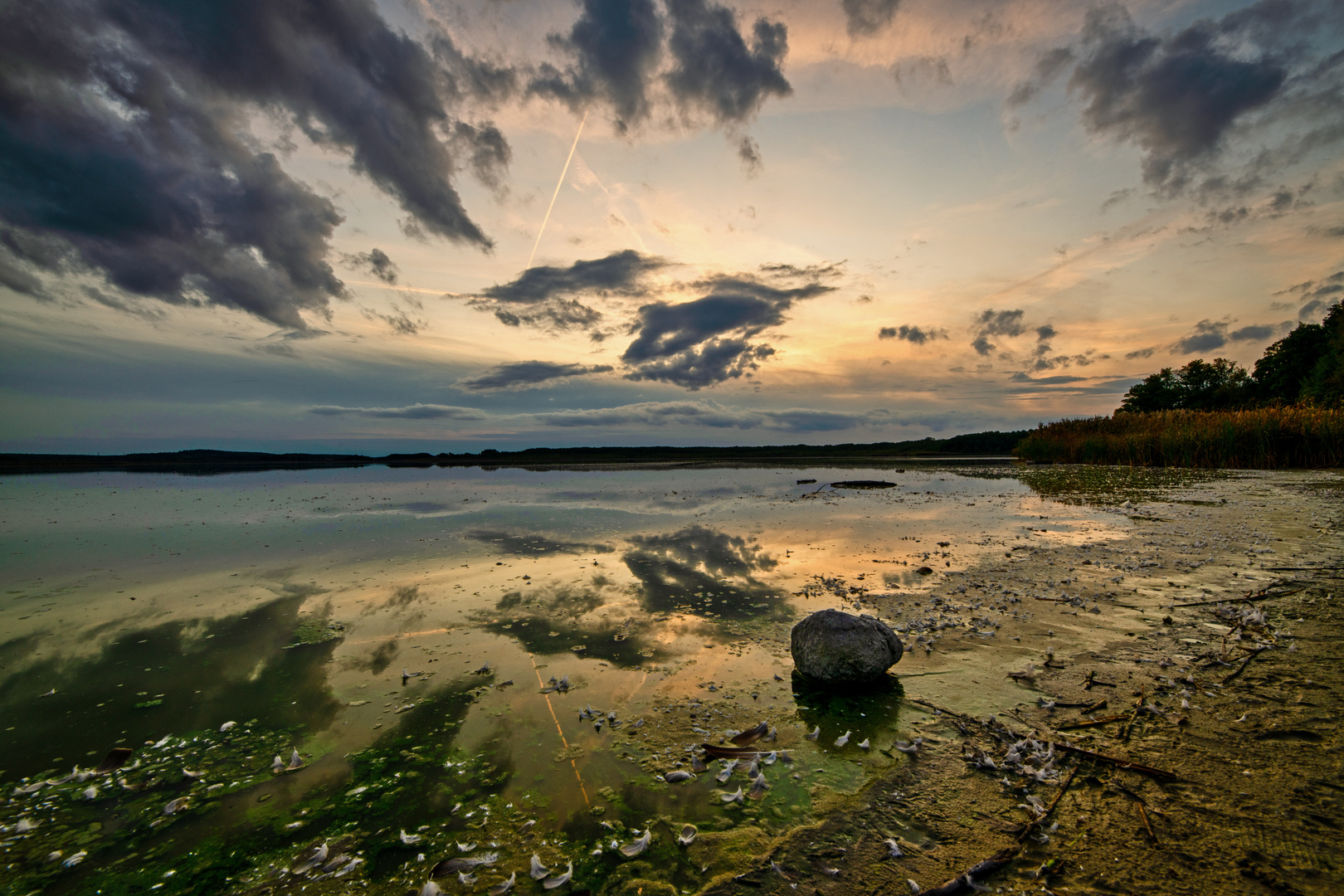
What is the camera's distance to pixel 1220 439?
35.5 meters

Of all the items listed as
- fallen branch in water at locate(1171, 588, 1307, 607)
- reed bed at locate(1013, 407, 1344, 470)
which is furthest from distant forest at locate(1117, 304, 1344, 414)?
fallen branch in water at locate(1171, 588, 1307, 607)

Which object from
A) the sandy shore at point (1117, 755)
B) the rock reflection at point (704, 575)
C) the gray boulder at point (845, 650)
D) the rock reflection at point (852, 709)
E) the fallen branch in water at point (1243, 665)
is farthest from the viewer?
the rock reflection at point (704, 575)

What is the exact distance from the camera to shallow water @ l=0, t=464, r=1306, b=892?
4309mm

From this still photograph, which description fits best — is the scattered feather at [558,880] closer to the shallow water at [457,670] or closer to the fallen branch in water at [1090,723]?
the shallow water at [457,670]

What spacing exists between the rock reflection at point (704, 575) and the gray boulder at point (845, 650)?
95.7 inches

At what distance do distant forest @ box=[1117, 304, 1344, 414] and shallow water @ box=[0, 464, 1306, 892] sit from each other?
55.4 m

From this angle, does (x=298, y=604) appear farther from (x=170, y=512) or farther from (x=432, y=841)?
(x=170, y=512)

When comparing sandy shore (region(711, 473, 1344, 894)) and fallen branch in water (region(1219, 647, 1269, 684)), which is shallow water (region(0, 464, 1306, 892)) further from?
fallen branch in water (region(1219, 647, 1269, 684))

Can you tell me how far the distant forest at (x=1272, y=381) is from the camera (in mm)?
51062

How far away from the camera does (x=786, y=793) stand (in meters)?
4.39

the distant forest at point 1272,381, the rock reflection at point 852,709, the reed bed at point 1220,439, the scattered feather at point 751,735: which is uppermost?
the distant forest at point 1272,381

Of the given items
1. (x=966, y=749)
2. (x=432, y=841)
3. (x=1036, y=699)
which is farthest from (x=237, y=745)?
(x=1036, y=699)

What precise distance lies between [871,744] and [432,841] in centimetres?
407

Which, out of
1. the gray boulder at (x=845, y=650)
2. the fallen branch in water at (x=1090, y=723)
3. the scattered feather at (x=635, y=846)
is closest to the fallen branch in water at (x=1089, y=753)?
the fallen branch in water at (x=1090, y=723)
